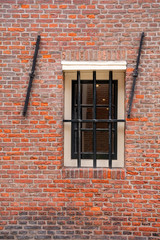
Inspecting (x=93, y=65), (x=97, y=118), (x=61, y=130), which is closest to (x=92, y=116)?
(x=97, y=118)

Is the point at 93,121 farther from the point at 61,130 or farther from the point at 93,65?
the point at 93,65

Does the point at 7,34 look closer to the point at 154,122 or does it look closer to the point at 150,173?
the point at 154,122

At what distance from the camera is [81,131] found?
3.63m

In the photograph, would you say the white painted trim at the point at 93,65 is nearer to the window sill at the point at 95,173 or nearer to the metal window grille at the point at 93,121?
the metal window grille at the point at 93,121

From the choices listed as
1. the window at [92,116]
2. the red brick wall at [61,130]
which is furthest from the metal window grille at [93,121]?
the red brick wall at [61,130]

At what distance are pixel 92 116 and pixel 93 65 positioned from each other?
2.48 feet

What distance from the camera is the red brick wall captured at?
3398 mm

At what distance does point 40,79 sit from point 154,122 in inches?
69.4

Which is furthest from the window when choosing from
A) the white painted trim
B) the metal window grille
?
the white painted trim

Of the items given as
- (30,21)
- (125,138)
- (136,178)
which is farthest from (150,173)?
(30,21)

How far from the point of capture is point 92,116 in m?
3.61

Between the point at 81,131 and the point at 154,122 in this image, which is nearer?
the point at 154,122

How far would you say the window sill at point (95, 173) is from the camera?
339cm

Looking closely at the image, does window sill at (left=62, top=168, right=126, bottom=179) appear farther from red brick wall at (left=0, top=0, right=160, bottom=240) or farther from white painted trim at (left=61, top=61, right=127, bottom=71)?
white painted trim at (left=61, top=61, right=127, bottom=71)
